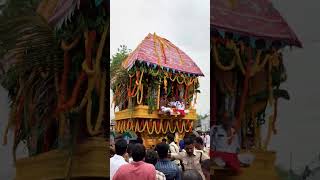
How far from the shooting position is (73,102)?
148 inches

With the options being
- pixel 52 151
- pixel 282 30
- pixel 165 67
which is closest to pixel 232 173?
pixel 282 30

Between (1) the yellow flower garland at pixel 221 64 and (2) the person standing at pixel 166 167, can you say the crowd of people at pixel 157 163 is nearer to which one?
(2) the person standing at pixel 166 167

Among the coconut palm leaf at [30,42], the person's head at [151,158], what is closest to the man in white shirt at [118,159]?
the person's head at [151,158]

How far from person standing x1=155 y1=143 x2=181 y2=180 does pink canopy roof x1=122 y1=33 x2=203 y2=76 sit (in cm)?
773

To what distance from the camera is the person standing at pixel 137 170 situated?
3738 mm

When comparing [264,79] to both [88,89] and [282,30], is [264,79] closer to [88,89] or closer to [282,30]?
[282,30]

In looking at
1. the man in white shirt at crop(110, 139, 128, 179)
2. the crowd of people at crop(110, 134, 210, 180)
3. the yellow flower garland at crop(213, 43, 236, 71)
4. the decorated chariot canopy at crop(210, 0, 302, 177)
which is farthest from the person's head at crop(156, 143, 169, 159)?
the yellow flower garland at crop(213, 43, 236, 71)

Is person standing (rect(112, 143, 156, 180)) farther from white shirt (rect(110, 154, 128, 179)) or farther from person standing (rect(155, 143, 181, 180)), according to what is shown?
person standing (rect(155, 143, 181, 180))

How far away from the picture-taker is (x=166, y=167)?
447 cm

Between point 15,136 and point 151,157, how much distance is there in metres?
1.29

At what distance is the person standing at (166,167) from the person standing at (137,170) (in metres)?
0.67

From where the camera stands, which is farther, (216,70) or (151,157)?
(151,157)

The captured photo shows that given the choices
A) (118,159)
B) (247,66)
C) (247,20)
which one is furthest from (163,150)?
(247,20)

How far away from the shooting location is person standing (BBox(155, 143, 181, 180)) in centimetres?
446
